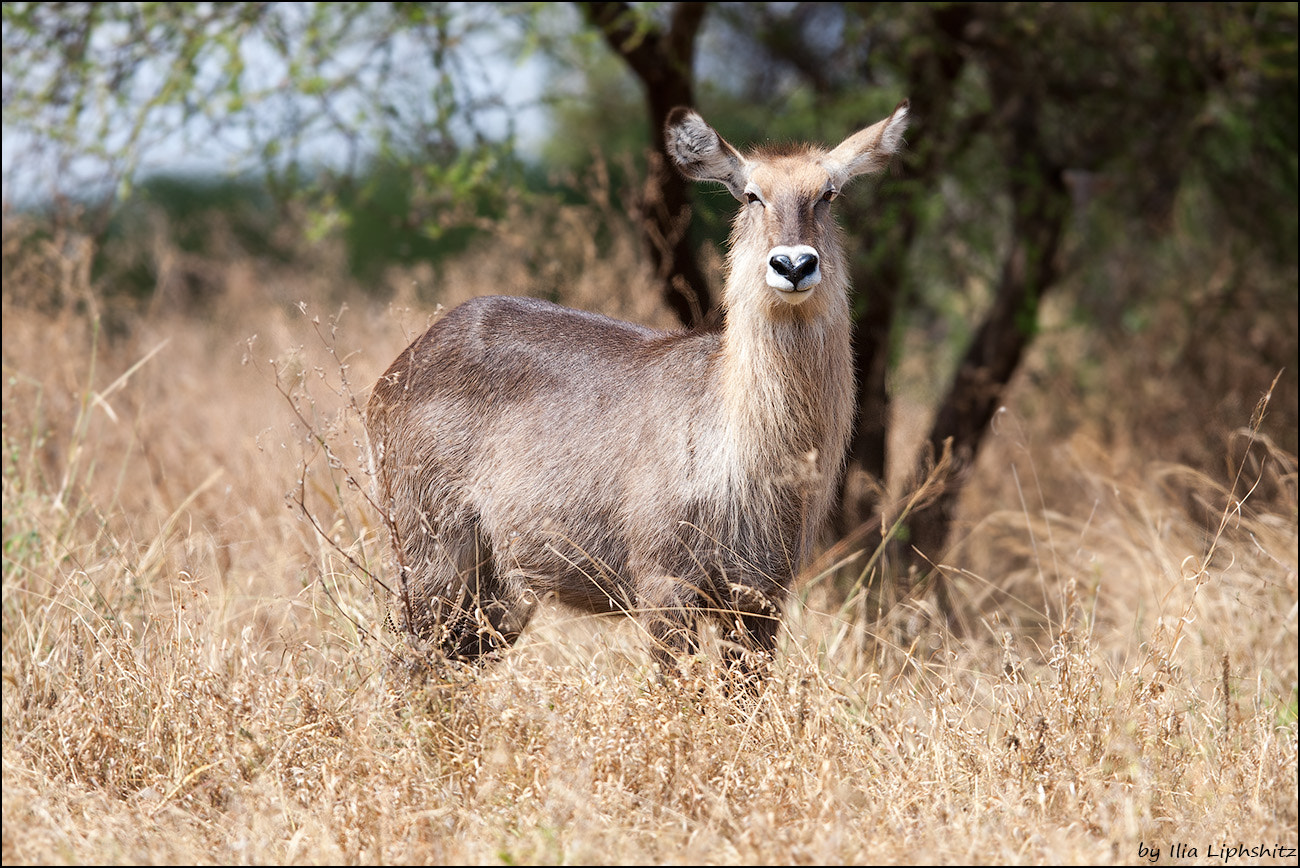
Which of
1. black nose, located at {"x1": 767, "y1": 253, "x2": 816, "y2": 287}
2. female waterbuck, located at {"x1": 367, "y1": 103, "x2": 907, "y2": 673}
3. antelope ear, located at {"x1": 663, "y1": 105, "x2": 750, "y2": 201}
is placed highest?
antelope ear, located at {"x1": 663, "y1": 105, "x2": 750, "y2": 201}

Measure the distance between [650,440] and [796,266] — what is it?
2.42 feet

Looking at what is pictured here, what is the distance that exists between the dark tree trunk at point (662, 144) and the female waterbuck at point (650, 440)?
1789mm

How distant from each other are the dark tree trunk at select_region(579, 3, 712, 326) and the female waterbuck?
1789mm

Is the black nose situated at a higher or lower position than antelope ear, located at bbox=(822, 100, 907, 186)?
lower

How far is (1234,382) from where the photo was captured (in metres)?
7.97

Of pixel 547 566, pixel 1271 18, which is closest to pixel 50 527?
pixel 547 566

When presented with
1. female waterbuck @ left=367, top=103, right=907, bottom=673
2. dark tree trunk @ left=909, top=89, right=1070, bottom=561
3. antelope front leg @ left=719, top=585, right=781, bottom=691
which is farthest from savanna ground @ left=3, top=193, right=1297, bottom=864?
dark tree trunk @ left=909, top=89, right=1070, bottom=561

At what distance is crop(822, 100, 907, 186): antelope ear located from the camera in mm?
4184

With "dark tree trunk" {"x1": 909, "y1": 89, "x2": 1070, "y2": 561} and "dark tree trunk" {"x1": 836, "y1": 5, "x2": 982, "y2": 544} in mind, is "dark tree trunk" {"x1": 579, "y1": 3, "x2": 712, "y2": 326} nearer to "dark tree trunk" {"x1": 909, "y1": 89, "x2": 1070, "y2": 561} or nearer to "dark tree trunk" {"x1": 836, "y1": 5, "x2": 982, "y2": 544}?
"dark tree trunk" {"x1": 836, "y1": 5, "x2": 982, "y2": 544}

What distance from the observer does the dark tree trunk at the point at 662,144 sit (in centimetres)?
612

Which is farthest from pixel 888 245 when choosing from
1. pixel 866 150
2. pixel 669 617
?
pixel 669 617

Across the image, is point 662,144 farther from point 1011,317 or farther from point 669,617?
point 669,617

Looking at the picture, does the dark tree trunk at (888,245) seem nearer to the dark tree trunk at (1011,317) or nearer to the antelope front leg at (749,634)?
the dark tree trunk at (1011,317)

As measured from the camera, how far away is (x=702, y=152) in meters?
4.21
